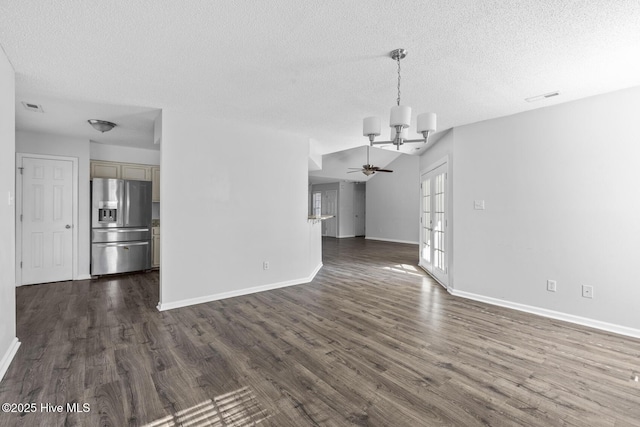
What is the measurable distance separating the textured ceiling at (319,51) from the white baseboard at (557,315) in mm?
2372

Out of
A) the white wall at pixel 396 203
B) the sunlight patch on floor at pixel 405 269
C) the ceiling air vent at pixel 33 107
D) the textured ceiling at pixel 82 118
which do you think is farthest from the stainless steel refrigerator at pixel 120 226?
the white wall at pixel 396 203

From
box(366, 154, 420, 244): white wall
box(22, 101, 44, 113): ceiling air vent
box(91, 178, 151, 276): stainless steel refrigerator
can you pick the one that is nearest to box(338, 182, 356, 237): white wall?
box(366, 154, 420, 244): white wall

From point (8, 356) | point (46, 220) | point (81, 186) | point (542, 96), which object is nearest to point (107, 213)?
point (81, 186)

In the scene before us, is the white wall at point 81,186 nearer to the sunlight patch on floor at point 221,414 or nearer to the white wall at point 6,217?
the white wall at point 6,217

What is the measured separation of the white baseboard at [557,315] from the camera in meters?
2.94

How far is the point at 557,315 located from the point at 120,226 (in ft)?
21.8

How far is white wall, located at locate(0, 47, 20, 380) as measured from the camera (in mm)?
2230

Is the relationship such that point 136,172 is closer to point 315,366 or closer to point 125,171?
point 125,171

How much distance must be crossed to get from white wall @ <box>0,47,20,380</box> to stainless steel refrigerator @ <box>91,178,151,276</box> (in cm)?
288

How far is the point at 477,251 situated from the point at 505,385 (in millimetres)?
2277

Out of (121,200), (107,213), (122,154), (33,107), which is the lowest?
(107,213)

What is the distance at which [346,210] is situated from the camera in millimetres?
12805

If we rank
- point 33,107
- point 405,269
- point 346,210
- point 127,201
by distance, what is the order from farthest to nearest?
point 346,210, point 405,269, point 127,201, point 33,107

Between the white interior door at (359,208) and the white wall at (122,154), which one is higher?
the white wall at (122,154)
